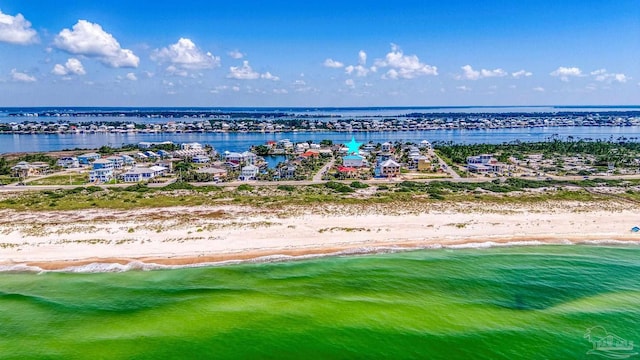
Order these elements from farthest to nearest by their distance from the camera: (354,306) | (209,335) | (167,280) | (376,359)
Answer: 1. (167,280)
2. (354,306)
3. (209,335)
4. (376,359)

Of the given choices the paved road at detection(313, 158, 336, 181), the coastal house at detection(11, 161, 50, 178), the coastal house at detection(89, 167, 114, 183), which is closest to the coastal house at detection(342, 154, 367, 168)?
the paved road at detection(313, 158, 336, 181)

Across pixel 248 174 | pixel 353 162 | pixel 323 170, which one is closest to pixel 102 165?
pixel 248 174

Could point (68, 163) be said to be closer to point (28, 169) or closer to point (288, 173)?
point (28, 169)

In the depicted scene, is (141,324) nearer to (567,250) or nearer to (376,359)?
(376,359)

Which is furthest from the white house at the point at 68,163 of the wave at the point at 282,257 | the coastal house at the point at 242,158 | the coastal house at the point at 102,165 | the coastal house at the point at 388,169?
the wave at the point at 282,257

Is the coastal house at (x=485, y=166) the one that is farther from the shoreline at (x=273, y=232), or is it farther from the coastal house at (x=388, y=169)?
the shoreline at (x=273, y=232)

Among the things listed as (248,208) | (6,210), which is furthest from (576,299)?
(6,210)

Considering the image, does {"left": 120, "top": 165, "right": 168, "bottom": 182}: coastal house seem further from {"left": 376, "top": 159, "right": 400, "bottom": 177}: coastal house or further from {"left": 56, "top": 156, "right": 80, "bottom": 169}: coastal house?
{"left": 376, "top": 159, "right": 400, "bottom": 177}: coastal house
